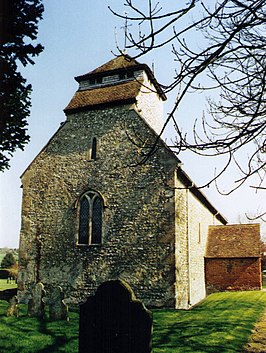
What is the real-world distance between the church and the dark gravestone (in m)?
7.95

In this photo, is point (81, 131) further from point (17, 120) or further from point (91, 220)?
point (17, 120)

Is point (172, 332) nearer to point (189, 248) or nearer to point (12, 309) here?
point (12, 309)

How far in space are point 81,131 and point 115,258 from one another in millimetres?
6093

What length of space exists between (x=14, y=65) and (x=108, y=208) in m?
7.53

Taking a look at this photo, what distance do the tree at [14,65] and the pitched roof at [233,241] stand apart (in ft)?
46.5

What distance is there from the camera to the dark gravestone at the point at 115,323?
18.1 feet

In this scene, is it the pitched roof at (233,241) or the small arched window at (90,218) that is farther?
the pitched roof at (233,241)

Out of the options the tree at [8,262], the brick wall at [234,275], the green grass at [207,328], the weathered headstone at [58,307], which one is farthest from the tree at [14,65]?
the tree at [8,262]

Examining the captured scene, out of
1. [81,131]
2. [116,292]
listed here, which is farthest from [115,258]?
[116,292]

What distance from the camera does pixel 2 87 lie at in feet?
33.0

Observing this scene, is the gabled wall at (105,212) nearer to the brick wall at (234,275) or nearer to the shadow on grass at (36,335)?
the shadow on grass at (36,335)

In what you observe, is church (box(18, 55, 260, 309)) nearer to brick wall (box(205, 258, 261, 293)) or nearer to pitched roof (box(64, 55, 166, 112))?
pitched roof (box(64, 55, 166, 112))

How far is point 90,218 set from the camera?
1599 centimetres

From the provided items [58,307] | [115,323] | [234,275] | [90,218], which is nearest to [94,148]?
[90,218]
